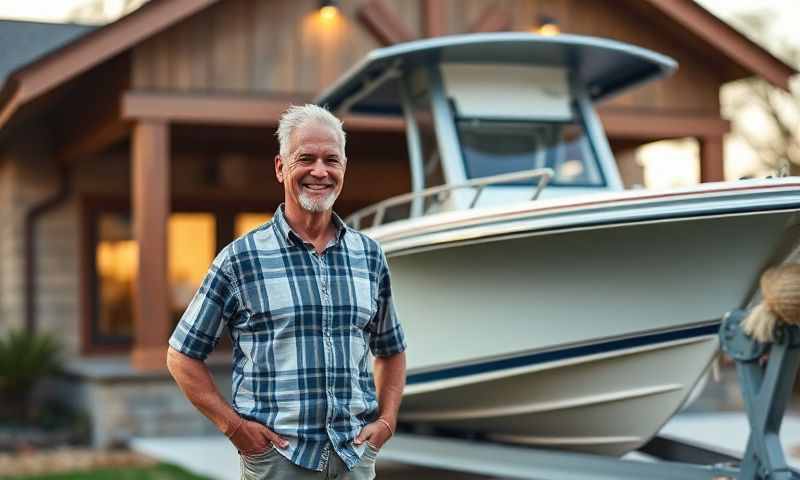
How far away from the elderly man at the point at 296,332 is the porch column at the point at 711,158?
927 cm

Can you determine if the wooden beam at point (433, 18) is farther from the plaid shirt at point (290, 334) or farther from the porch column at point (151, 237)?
the plaid shirt at point (290, 334)

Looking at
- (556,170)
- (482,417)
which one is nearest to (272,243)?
(482,417)

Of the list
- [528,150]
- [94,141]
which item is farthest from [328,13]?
[528,150]

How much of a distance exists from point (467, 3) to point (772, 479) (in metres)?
7.33

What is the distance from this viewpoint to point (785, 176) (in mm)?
5402

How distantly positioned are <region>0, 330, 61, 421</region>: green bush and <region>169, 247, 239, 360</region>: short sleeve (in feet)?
30.5

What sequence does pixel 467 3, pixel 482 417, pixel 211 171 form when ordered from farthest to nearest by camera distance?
pixel 211 171 < pixel 467 3 < pixel 482 417

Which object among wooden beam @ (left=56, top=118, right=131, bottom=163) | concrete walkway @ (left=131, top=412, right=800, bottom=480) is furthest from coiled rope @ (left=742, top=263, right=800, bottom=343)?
wooden beam @ (left=56, top=118, right=131, bottom=163)

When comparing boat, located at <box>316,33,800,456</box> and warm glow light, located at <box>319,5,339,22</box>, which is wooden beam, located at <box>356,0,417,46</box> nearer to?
warm glow light, located at <box>319,5,339,22</box>

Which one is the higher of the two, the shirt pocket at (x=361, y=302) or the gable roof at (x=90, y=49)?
the gable roof at (x=90, y=49)

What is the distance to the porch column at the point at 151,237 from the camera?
10.1 meters

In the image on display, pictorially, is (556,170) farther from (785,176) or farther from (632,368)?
(785,176)

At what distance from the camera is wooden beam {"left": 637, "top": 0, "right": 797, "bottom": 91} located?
11.5 metres

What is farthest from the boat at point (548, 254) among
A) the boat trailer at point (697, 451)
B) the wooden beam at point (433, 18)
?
the wooden beam at point (433, 18)
